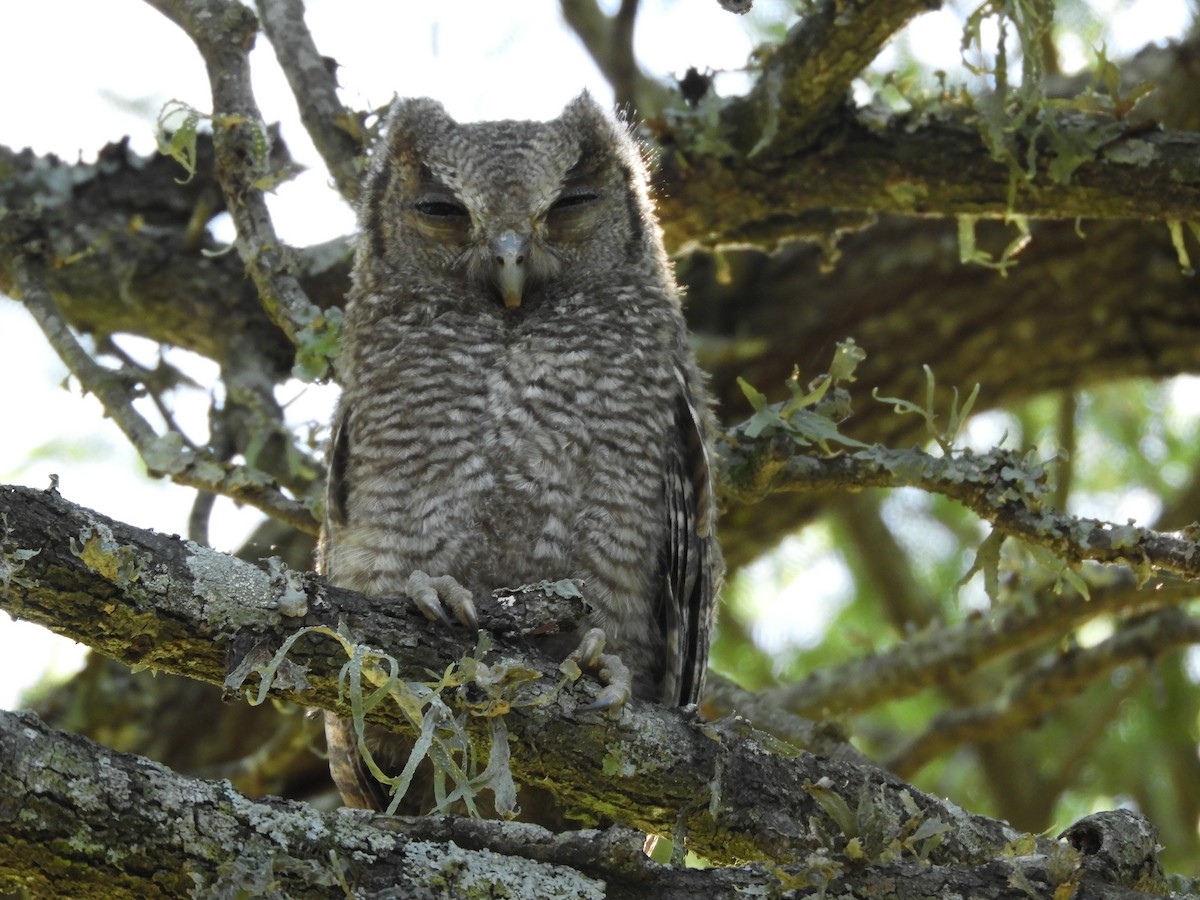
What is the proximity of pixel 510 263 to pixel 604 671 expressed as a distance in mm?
1119

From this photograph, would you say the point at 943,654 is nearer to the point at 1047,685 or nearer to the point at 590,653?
the point at 1047,685

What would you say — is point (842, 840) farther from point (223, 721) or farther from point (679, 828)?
point (223, 721)

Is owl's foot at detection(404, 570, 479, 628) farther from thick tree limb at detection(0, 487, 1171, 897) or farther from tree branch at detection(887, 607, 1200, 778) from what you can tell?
tree branch at detection(887, 607, 1200, 778)

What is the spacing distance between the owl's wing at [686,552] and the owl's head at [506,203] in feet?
1.51

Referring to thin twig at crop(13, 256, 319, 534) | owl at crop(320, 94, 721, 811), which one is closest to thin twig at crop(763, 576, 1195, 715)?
owl at crop(320, 94, 721, 811)

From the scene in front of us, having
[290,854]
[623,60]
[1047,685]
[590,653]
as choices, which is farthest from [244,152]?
[1047,685]

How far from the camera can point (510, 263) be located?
338 centimetres

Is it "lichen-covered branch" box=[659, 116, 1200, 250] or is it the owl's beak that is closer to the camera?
the owl's beak

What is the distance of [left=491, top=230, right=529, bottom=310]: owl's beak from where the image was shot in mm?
3375

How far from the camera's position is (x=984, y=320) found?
5164 millimetres

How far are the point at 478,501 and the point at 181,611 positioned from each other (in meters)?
1.19

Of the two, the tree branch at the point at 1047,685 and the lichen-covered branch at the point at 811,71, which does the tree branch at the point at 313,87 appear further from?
the tree branch at the point at 1047,685

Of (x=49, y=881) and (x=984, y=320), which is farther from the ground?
(x=984, y=320)

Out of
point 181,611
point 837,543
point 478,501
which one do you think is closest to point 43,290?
point 478,501
